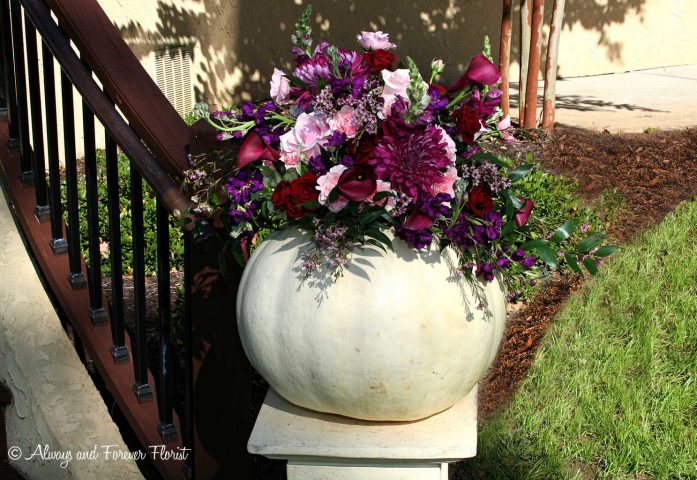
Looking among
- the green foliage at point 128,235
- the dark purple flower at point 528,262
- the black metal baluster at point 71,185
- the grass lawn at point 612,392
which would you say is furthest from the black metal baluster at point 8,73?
the green foliage at point 128,235

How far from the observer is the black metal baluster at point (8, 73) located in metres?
2.99

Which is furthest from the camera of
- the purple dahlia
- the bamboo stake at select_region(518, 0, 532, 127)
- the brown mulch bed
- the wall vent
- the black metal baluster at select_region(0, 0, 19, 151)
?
the wall vent

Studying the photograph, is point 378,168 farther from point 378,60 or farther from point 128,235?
point 128,235

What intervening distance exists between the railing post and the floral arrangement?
0.31m

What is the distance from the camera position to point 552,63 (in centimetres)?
738

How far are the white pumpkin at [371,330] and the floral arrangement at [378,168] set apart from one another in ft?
0.15

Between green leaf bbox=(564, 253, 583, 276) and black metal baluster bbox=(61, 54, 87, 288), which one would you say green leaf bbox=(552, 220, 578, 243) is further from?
black metal baluster bbox=(61, 54, 87, 288)

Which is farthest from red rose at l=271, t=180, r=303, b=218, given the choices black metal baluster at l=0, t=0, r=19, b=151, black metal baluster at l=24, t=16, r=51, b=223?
black metal baluster at l=0, t=0, r=19, b=151

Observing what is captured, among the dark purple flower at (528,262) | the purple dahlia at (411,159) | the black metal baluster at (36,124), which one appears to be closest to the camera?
the purple dahlia at (411,159)

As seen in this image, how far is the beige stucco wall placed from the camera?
8.64 meters

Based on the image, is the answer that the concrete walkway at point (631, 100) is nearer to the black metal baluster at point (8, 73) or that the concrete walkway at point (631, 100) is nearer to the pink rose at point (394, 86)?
the black metal baluster at point (8, 73)

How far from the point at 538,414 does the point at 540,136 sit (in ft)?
11.4

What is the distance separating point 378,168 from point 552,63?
576cm

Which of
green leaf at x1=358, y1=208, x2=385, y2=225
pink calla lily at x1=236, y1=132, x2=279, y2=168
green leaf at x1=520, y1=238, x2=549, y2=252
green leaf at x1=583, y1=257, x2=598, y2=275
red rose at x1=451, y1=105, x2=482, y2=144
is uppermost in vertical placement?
red rose at x1=451, y1=105, x2=482, y2=144
